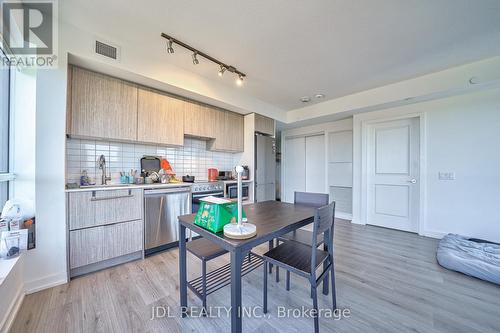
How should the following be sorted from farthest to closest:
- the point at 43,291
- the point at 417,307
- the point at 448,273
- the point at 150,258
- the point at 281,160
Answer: the point at 281,160 < the point at 150,258 < the point at 448,273 < the point at 43,291 < the point at 417,307

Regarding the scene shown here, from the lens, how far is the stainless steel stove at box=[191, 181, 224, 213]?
2.79m

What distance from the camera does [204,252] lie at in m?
1.53

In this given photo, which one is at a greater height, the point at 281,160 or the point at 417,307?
the point at 281,160

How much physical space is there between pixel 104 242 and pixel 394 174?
464 cm

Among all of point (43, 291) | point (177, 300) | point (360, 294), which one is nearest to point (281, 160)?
point (360, 294)

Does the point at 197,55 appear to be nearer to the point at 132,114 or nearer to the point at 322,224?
the point at 132,114

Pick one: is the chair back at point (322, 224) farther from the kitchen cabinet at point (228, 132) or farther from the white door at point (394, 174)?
the white door at point (394, 174)

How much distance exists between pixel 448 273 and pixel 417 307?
922 millimetres

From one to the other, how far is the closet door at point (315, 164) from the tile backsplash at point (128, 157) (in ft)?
7.77

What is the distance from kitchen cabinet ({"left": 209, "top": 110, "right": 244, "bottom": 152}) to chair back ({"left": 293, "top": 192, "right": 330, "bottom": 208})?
1826 mm

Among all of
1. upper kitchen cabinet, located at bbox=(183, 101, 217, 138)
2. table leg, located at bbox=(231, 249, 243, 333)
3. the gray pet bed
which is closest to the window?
upper kitchen cabinet, located at bbox=(183, 101, 217, 138)

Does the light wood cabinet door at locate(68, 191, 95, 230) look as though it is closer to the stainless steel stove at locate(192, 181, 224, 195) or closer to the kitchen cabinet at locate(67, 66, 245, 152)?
the kitchen cabinet at locate(67, 66, 245, 152)

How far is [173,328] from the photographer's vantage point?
133 cm

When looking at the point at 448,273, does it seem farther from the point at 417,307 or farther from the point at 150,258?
the point at 150,258
